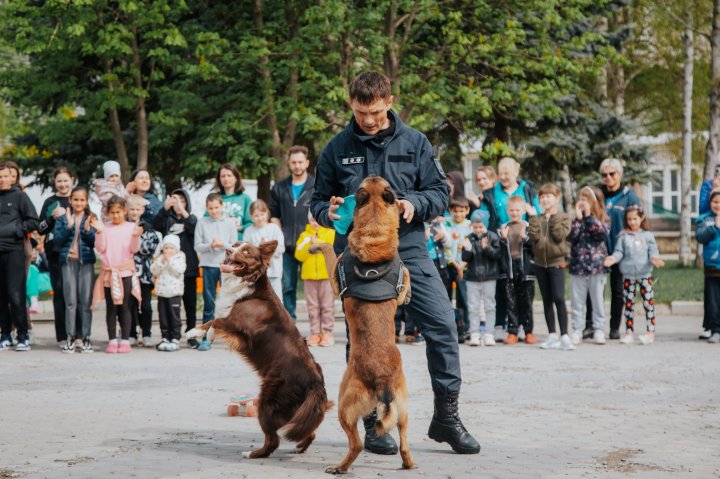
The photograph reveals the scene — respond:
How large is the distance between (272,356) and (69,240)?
689 centimetres

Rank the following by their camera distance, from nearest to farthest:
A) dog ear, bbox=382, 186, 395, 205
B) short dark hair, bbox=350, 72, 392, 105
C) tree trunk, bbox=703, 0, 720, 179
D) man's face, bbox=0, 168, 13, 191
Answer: dog ear, bbox=382, 186, 395, 205 < short dark hair, bbox=350, 72, 392, 105 < man's face, bbox=0, 168, 13, 191 < tree trunk, bbox=703, 0, 720, 179

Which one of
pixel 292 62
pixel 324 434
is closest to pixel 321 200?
pixel 324 434

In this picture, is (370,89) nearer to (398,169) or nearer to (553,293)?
(398,169)

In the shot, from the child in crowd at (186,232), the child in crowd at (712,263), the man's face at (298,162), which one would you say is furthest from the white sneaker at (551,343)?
the child in crowd at (186,232)

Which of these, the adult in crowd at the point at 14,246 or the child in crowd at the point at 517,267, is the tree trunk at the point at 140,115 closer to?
the adult in crowd at the point at 14,246

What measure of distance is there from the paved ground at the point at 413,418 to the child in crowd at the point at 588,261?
0.97 m

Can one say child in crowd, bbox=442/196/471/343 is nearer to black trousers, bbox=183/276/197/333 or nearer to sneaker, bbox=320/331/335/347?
sneaker, bbox=320/331/335/347

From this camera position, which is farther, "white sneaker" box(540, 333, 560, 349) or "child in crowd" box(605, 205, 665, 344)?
"child in crowd" box(605, 205, 665, 344)

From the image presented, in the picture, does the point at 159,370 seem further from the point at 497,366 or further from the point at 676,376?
the point at 676,376

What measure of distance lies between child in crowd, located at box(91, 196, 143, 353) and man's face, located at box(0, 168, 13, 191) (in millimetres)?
1246

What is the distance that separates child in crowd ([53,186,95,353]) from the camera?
12.7 meters

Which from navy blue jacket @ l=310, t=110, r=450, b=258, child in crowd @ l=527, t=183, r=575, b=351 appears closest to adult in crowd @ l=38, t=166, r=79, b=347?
child in crowd @ l=527, t=183, r=575, b=351

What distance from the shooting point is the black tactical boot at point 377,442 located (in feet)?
21.2

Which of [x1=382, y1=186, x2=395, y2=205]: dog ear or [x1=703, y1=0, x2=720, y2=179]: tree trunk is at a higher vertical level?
[x1=703, y1=0, x2=720, y2=179]: tree trunk
